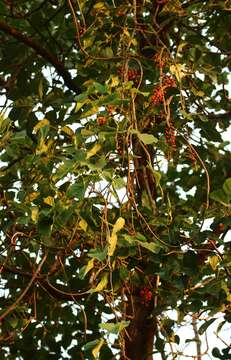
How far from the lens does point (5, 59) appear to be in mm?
3521

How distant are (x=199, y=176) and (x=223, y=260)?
120 centimetres

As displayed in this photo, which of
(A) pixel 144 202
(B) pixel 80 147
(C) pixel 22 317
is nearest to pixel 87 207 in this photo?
(B) pixel 80 147

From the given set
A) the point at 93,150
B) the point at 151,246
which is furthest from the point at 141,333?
the point at 93,150

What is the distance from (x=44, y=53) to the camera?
129 inches

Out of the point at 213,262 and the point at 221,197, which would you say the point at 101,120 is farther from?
the point at 213,262

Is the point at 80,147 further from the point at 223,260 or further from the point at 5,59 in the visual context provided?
the point at 5,59

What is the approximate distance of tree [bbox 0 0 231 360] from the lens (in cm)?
216

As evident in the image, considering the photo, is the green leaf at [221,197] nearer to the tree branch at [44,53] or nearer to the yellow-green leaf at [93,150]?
the yellow-green leaf at [93,150]

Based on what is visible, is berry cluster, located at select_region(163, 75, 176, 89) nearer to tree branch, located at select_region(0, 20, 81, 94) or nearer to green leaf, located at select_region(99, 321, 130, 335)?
tree branch, located at select_region(0, 20, 81, 94)

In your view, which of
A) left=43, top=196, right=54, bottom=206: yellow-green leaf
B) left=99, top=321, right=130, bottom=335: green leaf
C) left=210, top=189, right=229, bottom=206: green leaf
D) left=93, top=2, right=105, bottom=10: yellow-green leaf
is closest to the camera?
left=99, top=321, right=130, bottom=335: green leaf

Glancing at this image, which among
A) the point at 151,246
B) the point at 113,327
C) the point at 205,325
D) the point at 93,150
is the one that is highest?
the point at 93,150

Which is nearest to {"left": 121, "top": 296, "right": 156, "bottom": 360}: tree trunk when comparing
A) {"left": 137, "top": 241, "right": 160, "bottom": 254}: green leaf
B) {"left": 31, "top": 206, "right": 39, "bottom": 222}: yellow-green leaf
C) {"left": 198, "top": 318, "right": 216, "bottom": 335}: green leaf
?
{"left": 198, "top": 318, "right": 216, "bottom": 335}: green leaf

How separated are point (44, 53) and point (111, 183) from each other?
145 cm

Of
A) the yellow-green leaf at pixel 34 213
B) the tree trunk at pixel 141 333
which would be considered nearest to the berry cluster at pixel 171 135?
the yellow-green leaf at pixel 34 213
